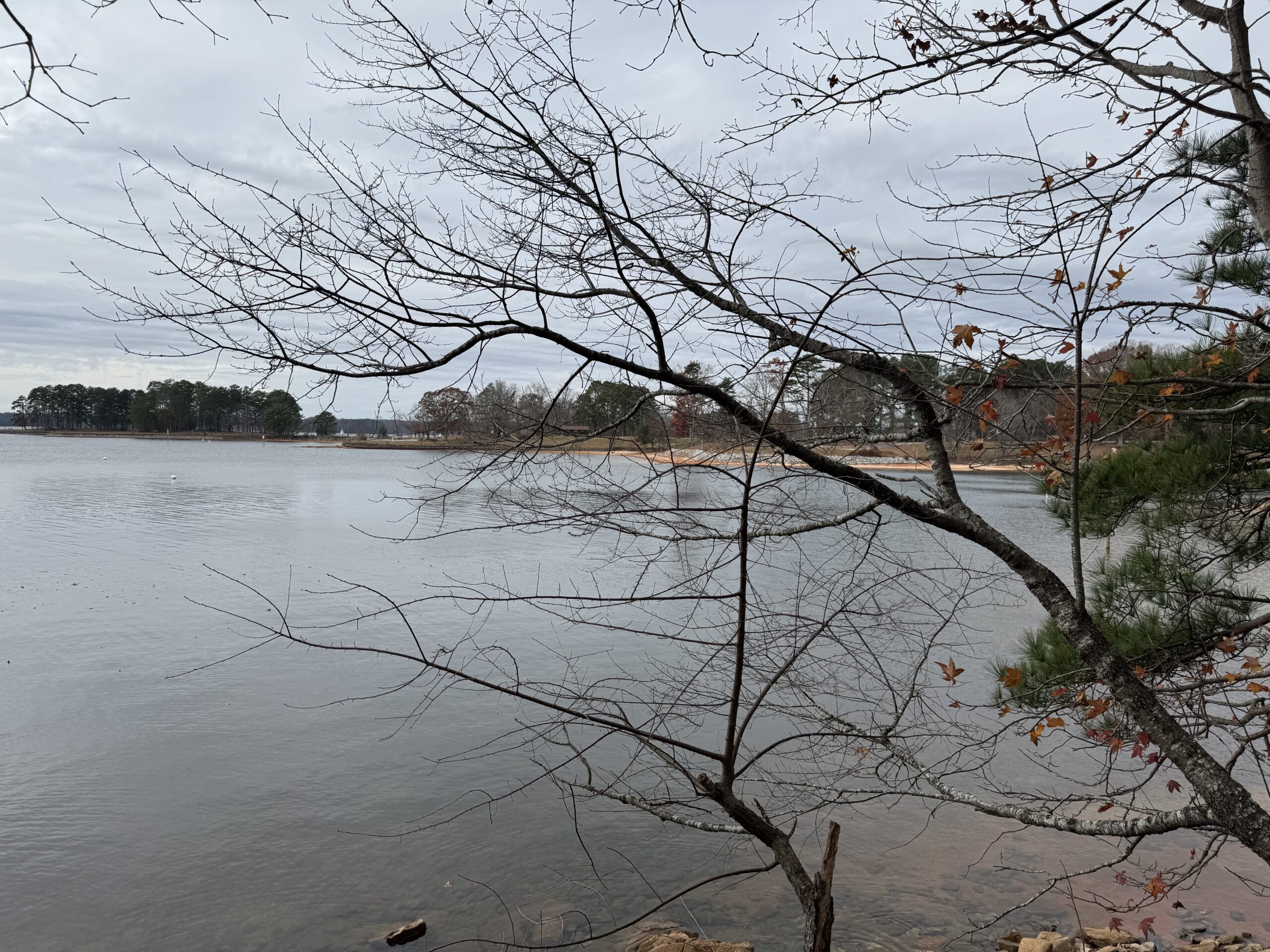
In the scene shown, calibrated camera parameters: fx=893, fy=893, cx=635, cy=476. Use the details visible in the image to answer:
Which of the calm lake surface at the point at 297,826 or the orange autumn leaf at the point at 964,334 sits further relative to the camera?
the calm lake surface at the point at 297,826

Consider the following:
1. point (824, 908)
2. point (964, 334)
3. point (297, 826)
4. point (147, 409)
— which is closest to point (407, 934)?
point (297, 826)

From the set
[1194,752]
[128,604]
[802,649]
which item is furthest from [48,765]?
[1194,752]

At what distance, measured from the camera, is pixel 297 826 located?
7.16 metres

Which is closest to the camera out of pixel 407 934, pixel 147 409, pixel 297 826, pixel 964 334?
pixel 964 334

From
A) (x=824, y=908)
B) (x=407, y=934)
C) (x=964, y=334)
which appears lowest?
(x=407, y=934)

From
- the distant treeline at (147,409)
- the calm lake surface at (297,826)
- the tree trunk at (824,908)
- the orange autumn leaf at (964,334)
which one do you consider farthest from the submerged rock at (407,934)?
the distant treeline at (147,409)

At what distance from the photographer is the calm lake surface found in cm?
591

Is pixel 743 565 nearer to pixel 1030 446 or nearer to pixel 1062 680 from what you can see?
pixel 1030 446

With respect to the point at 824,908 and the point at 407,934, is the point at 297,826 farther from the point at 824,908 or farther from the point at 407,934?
the point at 824,908

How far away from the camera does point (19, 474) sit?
40.5m

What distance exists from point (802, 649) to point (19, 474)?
46.8 m

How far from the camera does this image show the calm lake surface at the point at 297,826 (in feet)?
19.4

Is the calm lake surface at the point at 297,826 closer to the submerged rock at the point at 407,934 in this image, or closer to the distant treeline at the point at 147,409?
the submerged rock at the point at 407,934

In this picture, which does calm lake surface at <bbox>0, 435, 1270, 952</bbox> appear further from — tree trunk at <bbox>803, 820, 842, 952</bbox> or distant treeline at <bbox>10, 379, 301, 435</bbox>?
distant treeline at <bbox>10, 379, 301, 435</bbox>
